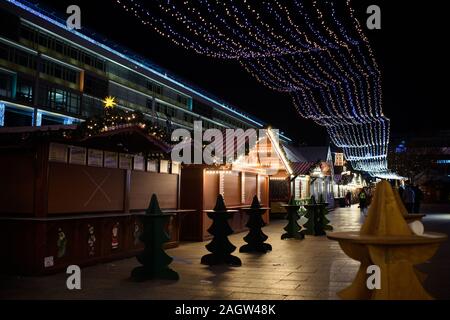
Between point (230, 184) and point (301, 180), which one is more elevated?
point (301, 180)

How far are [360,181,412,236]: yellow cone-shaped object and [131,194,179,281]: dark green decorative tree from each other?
12.1 feet

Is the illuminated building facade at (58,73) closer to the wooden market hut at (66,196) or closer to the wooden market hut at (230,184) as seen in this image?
the wooden market hut at (230,184)

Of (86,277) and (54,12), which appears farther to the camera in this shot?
(54,12)

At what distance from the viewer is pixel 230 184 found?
1656cm

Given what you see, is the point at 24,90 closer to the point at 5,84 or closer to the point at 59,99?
the point at 5,84

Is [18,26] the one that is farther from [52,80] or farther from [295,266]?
[295,266]

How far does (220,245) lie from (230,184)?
22.5 ft

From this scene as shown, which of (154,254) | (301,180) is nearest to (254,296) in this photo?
(154,254)

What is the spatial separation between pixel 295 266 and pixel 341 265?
100cm

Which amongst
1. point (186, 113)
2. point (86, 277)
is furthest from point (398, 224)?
point (186, 113)

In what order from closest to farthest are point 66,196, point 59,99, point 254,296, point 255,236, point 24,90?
point 254,296
point 66,196
point 255,236
point 24,90
point 59,99

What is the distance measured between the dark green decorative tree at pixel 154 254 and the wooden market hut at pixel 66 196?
5.46 ft

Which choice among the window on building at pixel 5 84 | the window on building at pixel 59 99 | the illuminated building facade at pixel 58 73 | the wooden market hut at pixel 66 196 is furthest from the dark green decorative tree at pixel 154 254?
the window on building at pixel 59 99
